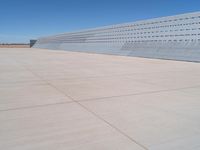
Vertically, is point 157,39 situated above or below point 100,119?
above

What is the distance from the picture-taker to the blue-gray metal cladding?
672 inches

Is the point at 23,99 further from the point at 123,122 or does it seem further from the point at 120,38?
the point at 120,38

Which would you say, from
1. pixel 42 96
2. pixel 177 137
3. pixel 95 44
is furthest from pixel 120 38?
pixel 177 137

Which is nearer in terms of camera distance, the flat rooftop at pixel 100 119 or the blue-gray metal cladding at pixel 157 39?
the flat rooftop at pixel 100 119

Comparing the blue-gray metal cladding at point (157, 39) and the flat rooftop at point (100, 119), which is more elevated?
the blue-gray metal cladding at point (157, 39)

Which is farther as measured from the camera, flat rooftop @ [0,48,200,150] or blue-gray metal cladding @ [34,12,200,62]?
blue-gray metal cladding @ [34,12,200,62]

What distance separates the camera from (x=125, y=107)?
3.97 meters

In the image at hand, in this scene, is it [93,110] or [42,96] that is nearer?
[93,110]

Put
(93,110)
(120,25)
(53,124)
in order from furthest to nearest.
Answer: (120,25) < (93,110) < (53,124)

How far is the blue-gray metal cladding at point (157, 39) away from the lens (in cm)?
1708

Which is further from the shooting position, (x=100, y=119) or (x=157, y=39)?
(x=157, y=39)

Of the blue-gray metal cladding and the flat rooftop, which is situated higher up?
the blue-gray metal cladding

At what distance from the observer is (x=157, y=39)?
2138cm

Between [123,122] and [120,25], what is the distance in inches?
1113
